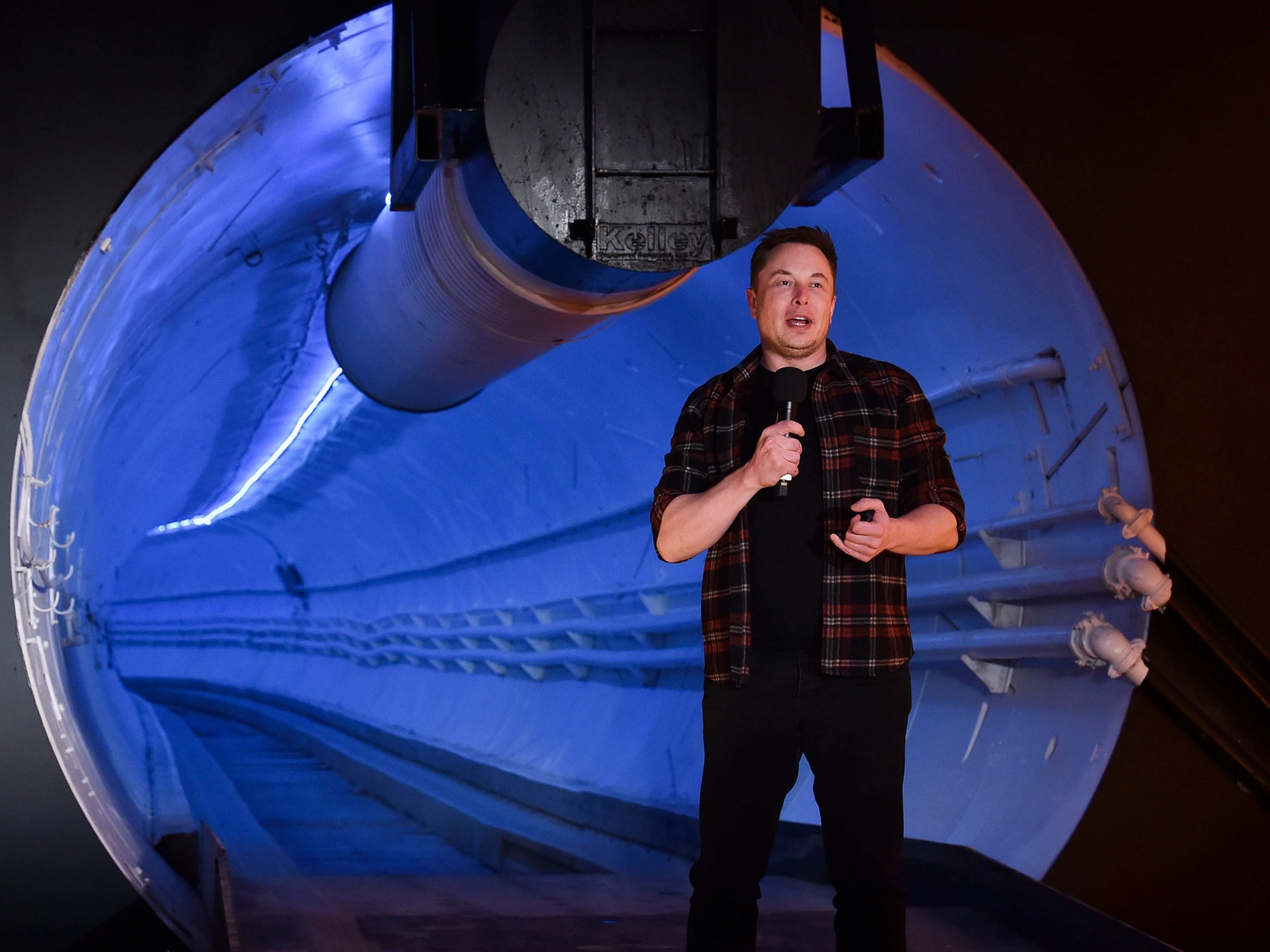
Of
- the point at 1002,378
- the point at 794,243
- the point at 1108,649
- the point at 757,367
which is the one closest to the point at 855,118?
the point at 794,243

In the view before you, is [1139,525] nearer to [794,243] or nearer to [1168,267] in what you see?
[1168,267]

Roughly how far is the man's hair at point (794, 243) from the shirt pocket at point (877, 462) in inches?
11.8

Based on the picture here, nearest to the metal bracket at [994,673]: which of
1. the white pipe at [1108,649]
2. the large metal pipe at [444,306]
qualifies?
the white pipe at [1108,649]

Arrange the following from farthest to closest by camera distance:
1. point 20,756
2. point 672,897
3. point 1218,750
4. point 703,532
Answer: point 672,897 < point 1218,750 < point 20,756 < point 703,532

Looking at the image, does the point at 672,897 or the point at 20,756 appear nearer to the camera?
the point at 20,756

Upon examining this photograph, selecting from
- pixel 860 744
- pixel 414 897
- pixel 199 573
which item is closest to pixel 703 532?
pixel 860 744

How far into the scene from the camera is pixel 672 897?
409 centimetres

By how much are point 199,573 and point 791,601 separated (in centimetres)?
1573

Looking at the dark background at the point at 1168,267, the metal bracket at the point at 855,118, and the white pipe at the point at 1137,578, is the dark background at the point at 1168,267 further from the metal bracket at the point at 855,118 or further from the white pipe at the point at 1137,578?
A: the metal bracket at the point at 855,118

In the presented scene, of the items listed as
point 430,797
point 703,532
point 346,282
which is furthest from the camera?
point 430,797

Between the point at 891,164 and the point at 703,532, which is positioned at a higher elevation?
the point at 891,164

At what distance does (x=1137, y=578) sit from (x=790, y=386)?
155 centimetres

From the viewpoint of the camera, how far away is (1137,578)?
3.37 m

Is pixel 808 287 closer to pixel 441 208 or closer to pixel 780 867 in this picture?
pixel 441 208
